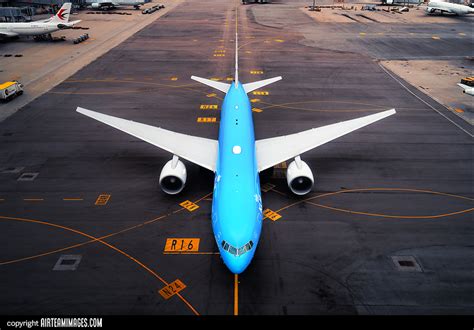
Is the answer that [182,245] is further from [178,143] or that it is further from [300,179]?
[300,179]

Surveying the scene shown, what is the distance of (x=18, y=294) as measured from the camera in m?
18.6

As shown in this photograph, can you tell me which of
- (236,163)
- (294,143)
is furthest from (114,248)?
(294,143)

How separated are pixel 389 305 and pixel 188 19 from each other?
366 ft

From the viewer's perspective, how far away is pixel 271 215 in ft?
81.0

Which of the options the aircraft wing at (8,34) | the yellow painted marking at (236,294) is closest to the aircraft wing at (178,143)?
the yellow painted marking at (236,294)

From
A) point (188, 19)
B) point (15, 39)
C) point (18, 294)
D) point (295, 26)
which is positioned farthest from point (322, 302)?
point (188, 19)

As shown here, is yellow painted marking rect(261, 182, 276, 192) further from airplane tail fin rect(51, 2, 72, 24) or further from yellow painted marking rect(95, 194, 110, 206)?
airplane tail fin rect(51, 2, 72, 24)

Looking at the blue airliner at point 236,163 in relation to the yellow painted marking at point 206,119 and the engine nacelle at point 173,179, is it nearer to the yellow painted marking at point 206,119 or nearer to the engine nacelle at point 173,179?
the engine nacelle at point 173,179

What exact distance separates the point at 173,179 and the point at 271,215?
7786 mm

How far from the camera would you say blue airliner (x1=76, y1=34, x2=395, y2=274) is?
59.1 feet

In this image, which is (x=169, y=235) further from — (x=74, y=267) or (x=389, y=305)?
(x=389, y=305)

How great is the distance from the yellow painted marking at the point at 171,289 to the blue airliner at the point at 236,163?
3327 mm
